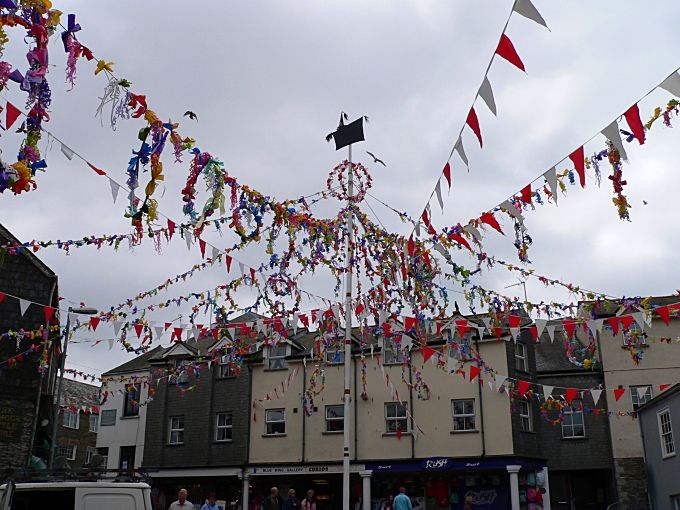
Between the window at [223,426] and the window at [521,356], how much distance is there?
486 inches

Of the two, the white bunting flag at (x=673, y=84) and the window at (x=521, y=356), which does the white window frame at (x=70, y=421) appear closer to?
the window at (x=521, y=356)

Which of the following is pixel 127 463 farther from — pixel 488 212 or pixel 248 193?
pixel 488 212

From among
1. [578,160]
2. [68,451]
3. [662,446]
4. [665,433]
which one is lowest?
[662,446]

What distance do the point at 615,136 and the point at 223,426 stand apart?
24.5 metres

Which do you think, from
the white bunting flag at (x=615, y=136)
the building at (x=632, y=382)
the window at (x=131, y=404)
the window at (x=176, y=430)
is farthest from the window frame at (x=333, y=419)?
the white bunting flag at (x=615, y=136)

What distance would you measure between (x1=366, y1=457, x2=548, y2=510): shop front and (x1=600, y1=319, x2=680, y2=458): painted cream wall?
380 centimetres

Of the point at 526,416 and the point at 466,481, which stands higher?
the point at 526,416

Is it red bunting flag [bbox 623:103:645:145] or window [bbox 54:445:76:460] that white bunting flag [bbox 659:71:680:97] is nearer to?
red bunting flag [bbox 623:103:645:145]

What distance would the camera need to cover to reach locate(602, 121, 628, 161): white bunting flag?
767cm

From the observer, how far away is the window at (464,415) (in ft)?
83.8

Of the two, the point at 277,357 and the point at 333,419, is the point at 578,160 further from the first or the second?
the point at 277,357

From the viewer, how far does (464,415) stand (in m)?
25.6

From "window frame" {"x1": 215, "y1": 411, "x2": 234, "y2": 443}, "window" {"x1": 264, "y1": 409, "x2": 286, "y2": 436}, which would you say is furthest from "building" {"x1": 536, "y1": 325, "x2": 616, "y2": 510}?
"window frame" {"x1": 215, "y1": 411, "x2": 234, "y2": 443}

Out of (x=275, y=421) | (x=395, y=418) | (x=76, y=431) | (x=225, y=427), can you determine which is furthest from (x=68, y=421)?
(x=395, y=418)
